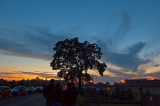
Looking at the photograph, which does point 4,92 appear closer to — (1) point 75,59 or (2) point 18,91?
(2) point 18,91

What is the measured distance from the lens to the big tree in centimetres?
3962

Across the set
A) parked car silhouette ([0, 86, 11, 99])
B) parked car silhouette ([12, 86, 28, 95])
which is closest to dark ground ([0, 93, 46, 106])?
parked car silhouette ([0, 86, 11, 99])

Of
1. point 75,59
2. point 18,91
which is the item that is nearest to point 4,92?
point 18,91

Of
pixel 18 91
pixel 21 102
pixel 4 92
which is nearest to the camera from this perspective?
pixel 21 102

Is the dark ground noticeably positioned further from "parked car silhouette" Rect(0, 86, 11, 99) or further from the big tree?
the big tree

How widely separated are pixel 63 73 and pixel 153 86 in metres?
Result: 30.4

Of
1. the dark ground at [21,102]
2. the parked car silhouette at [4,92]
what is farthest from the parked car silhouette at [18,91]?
the dark ground at [21,102]

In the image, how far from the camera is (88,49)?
3994 cm

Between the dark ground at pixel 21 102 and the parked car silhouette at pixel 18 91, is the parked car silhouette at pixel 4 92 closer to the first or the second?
the dark ground at pixel 21 102

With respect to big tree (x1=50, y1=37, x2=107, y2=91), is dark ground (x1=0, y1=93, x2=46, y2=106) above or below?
below

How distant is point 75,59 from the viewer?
40094mm

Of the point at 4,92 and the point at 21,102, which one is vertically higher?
the point at 4,92

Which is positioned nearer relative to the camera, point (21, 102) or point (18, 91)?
point (21, 102)

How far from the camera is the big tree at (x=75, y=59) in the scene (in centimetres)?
3962
